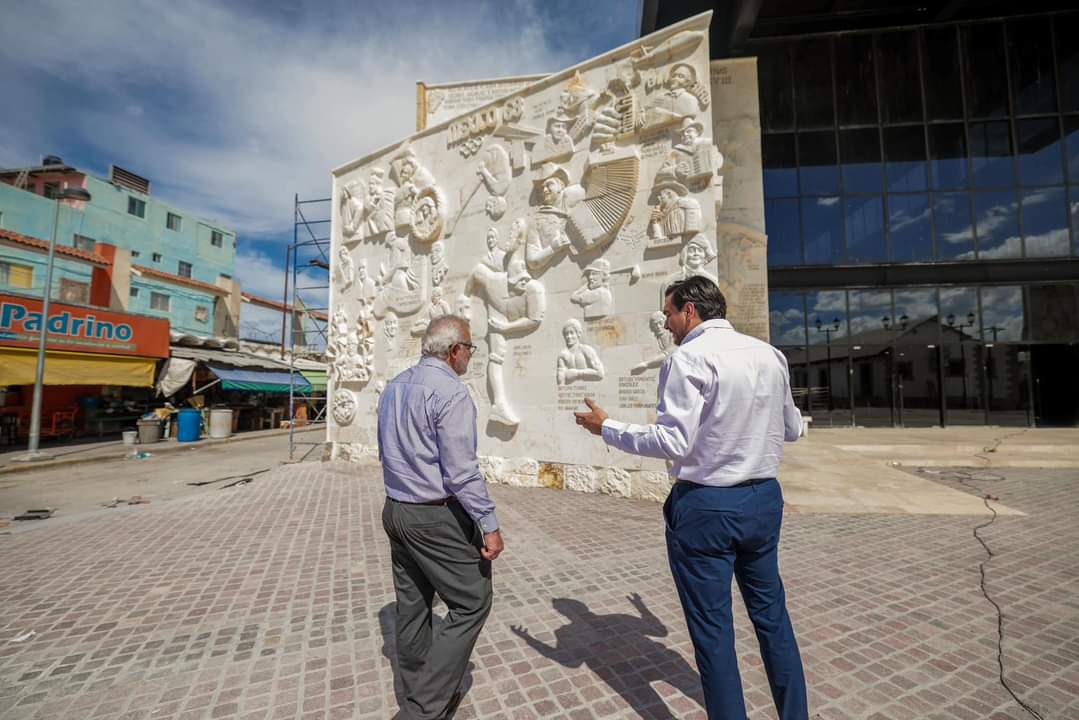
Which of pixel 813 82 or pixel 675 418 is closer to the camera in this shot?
pixel 675 418

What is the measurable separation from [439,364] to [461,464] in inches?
21.0

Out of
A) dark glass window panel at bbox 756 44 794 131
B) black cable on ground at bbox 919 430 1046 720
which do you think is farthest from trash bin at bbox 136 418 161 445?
dark glass window panel at bbox 756 44 794 131

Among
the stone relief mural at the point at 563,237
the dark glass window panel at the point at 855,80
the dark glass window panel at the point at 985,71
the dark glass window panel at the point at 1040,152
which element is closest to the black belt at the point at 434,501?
the stone relief mural at the point at 563,237

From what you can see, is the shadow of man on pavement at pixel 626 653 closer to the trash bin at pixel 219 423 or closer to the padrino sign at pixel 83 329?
the trash bin at pixel 219 423

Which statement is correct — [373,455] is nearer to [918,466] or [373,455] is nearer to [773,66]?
[918,466]

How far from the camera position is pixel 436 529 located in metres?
2.00

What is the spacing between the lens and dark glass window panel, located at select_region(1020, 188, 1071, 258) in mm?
14562

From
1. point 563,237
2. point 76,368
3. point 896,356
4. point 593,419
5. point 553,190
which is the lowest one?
point 593,419

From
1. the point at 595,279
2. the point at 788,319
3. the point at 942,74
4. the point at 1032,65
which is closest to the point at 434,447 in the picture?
the point at 595,279

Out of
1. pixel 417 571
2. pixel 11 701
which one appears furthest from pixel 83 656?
pixel 417 571

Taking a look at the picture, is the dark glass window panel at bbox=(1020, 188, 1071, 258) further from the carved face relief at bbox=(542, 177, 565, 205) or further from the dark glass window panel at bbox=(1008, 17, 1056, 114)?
the carved face relief at bbox=(542, 177, 565, 205)

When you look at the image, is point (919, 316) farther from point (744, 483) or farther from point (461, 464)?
point (461, 464)

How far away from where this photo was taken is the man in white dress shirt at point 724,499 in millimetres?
1691

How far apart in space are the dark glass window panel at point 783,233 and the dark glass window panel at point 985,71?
22.4 feet
